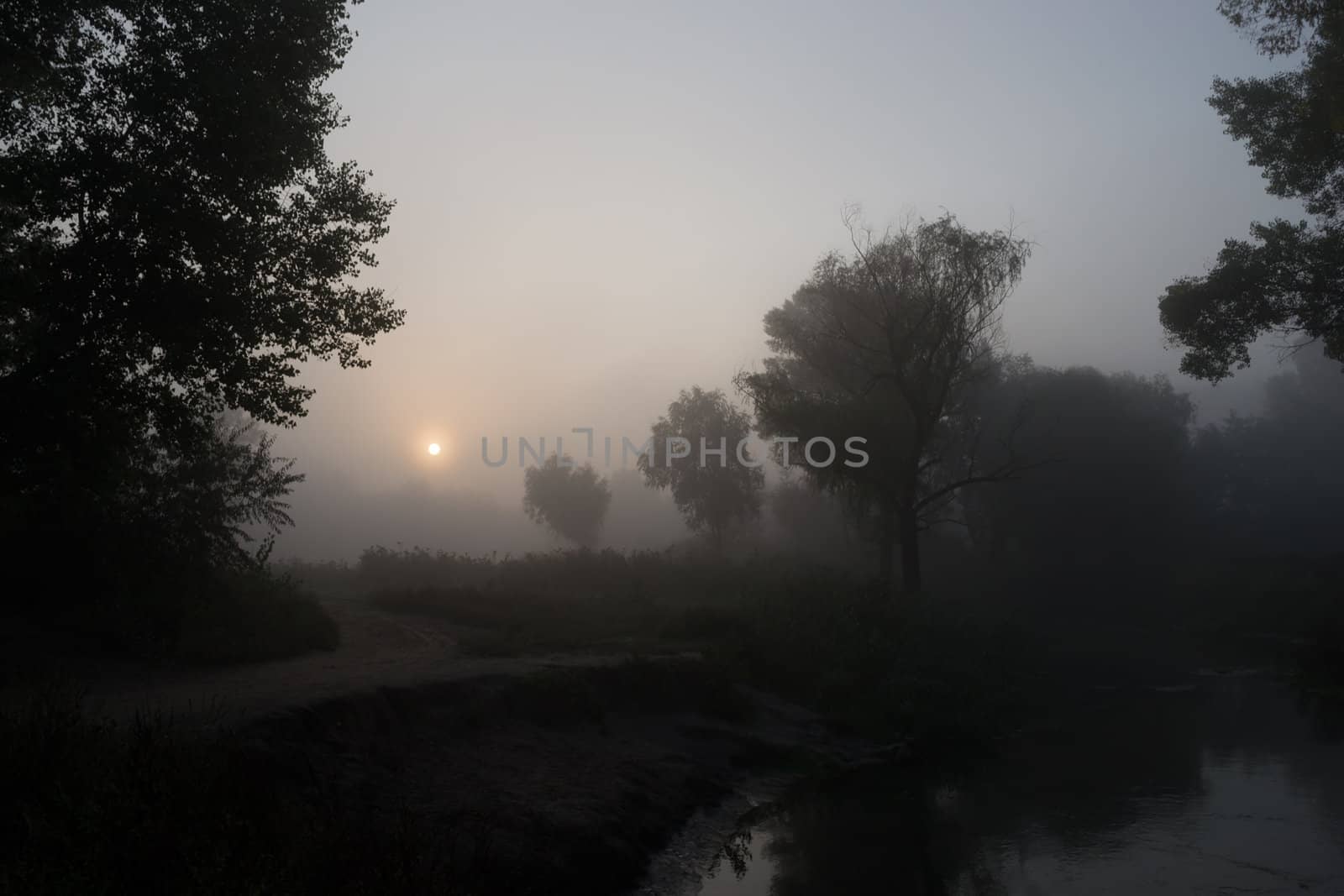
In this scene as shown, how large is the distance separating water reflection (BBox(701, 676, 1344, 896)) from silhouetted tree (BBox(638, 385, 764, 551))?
3908 centimetres

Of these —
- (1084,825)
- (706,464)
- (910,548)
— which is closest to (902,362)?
(910,548)

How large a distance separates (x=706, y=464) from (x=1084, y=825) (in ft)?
151

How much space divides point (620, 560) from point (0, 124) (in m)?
26.9

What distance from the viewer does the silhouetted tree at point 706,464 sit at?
189 feet

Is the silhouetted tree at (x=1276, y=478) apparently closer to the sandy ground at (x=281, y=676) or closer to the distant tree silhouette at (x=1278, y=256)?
the distant tree silhouette at (x=1278, y=256)

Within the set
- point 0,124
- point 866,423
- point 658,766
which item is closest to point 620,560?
point 866,423

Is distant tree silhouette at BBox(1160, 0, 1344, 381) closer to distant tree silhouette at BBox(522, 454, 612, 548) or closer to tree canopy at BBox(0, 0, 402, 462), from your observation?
tree canopy at BBox(0, 0, 402, 462)

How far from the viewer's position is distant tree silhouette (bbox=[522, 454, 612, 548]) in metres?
77.3

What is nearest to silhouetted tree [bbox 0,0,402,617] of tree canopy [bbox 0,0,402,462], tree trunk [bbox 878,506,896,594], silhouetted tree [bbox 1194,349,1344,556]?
tree canopy [bbox 0,0,402,462]

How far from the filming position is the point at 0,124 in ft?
42.0

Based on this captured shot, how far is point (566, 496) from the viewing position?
77250 mm

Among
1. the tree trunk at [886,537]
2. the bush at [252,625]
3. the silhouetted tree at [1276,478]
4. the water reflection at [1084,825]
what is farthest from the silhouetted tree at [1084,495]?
the bush at [252,625]

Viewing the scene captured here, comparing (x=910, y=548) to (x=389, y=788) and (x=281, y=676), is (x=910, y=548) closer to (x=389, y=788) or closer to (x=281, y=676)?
(x=281, y=676)

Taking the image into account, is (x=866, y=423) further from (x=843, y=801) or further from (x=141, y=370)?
(x=141, y=370)
